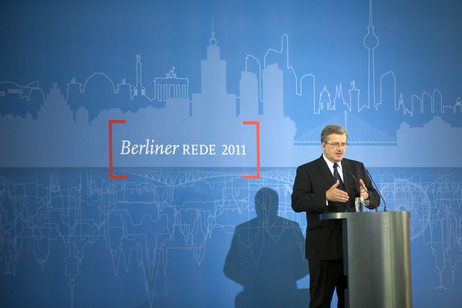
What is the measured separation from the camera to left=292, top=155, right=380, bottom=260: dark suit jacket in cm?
372

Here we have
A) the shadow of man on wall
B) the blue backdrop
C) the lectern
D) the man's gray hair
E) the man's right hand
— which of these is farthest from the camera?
the shadow of man on wall

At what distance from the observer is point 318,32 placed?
17.2 feet

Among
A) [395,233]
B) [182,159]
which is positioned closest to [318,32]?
[182,159]

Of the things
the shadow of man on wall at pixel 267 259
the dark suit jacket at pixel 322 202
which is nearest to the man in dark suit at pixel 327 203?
the dark suit jacket at pixel 322 202

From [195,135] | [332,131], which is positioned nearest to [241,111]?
[195,135]

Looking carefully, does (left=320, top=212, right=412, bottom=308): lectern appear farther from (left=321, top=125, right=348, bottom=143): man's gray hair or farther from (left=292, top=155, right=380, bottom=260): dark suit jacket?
(left=321, top=125, right=348, bottom=143): man's gray hair

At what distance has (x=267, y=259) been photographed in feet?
16.3

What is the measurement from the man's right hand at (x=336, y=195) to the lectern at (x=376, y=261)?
0.50ft

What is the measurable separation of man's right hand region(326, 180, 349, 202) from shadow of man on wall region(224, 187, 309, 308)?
1.45 meters

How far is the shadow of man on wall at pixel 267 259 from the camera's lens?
16.1 ft

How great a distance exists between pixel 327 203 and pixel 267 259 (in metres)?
1.35

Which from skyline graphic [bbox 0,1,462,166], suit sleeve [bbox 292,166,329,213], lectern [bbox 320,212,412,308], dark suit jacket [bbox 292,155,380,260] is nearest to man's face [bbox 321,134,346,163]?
dark suit jacket [bbox 292,155,380,260]

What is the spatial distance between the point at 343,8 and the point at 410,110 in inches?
48.4

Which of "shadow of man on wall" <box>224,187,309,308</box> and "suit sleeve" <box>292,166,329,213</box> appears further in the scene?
"shadow of man on wall" <box>224,187,309,308</box>
